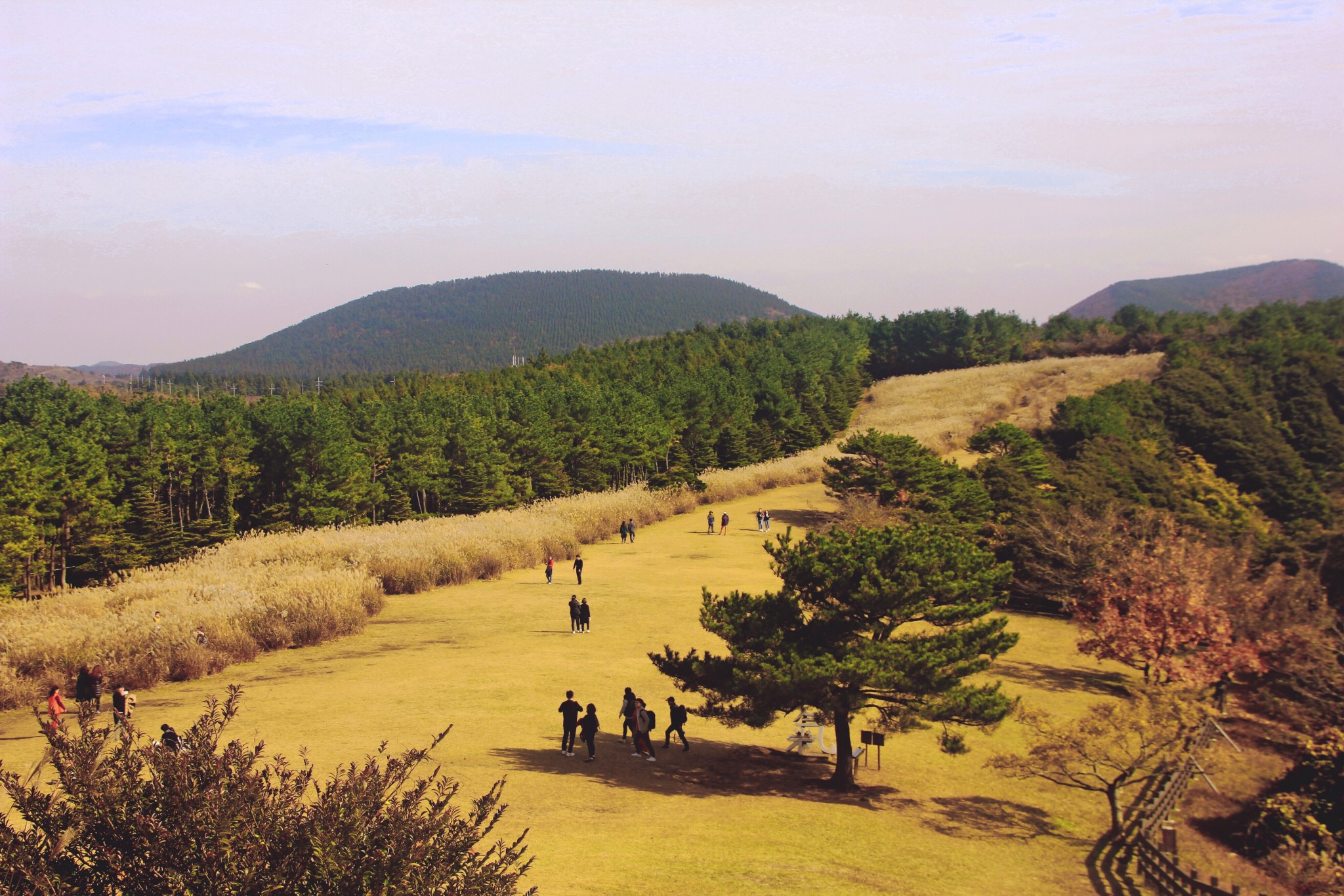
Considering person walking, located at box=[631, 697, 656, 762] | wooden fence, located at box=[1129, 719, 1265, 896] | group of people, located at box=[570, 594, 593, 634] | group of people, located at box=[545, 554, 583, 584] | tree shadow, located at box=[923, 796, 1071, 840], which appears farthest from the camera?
group of people, located at box=[545, 554, 583, 584]

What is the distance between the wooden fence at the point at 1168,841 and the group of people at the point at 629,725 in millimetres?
7392

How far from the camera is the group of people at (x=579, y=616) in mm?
22750

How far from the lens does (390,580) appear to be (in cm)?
2877

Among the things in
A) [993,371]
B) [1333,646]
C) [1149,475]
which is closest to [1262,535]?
[1149,475]

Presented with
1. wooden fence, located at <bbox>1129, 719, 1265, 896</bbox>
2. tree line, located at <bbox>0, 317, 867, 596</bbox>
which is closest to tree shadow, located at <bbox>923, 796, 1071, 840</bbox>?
wooden fence, located at <bbox>1129, 719, 1265, 896</bbox>

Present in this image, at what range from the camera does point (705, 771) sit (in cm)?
1492

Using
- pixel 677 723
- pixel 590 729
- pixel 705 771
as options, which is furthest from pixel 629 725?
pixel 705 771

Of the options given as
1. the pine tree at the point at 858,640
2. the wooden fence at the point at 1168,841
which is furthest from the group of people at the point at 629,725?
the wooden fence at the point at 1168,841

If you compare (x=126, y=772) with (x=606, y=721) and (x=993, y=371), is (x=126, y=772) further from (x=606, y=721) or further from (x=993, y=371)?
(x=993, y=371)

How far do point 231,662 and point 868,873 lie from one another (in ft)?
50.5

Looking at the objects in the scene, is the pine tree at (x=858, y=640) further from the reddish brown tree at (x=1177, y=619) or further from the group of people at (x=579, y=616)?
the group of people at (x=579, y=616)

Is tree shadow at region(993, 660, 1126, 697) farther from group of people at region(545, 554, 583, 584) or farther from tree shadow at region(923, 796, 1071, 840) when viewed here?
group of people at region(545, 554, 583, 584)

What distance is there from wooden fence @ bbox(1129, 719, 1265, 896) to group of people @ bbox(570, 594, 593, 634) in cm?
1327

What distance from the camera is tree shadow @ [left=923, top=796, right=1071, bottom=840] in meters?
12.9
